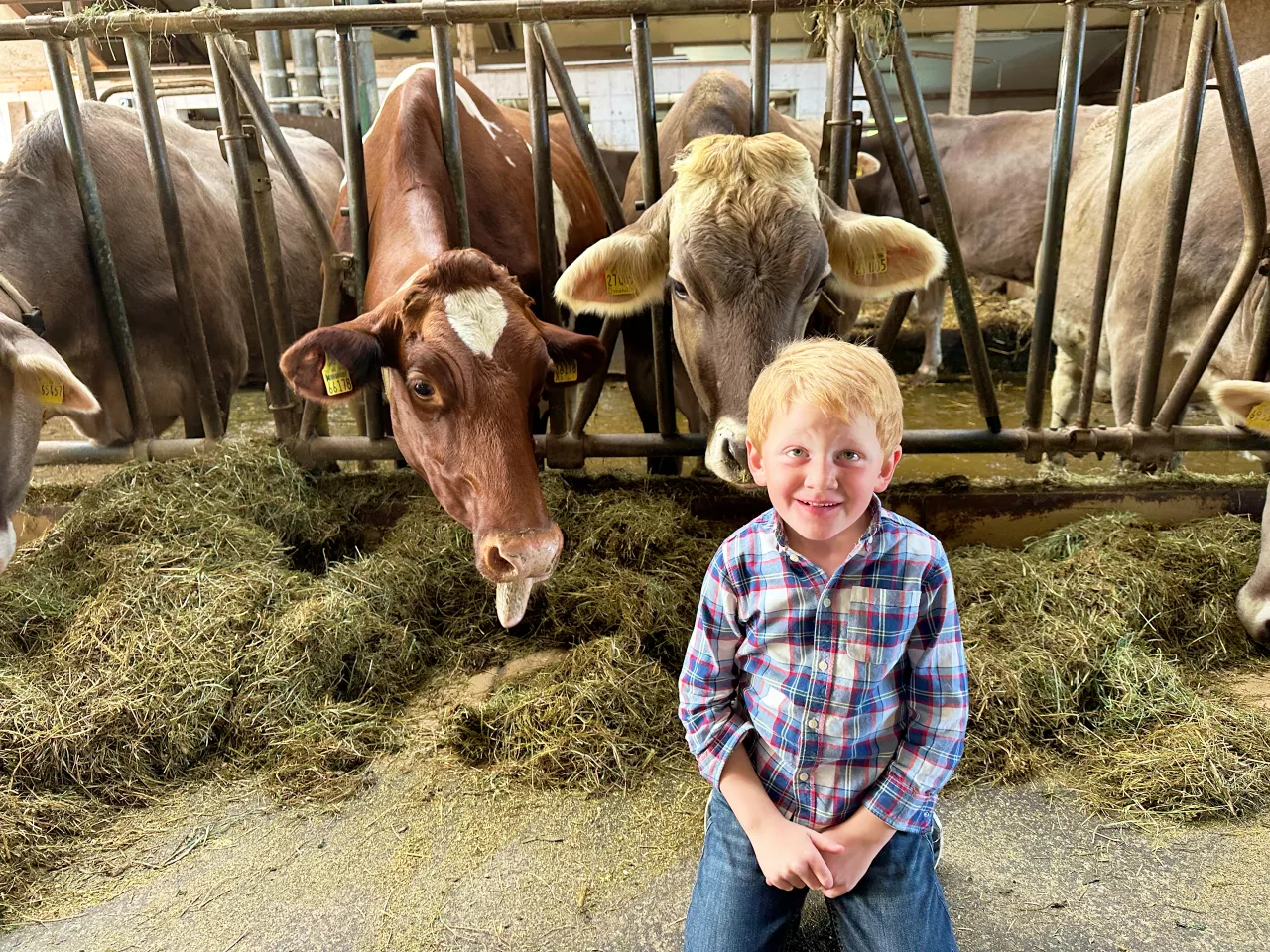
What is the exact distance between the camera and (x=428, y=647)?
115 inches

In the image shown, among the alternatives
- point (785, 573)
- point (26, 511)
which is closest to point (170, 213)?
point (26, 511)

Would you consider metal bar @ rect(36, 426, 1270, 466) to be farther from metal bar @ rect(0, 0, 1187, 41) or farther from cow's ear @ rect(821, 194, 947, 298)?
metal bar @ rect(0, 0, 1187, 41)

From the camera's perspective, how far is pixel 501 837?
2152 millimetres

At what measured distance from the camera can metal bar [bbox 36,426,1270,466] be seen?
3422 millimetres

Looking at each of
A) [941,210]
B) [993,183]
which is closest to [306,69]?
[993,183]

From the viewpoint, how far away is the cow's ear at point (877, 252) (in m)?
2.84

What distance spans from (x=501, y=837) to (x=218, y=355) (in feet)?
9.77

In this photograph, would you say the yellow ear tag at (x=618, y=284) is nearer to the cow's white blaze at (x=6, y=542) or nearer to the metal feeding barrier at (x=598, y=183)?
the metal feeding barrier at (x=598, y=183)

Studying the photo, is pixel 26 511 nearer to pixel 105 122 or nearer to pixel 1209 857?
pixel 105 122

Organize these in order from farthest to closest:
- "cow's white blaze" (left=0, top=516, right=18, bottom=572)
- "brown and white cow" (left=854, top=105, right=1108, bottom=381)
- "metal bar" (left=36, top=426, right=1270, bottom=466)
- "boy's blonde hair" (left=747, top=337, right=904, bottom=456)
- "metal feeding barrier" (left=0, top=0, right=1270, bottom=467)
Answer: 1. "brown and white cow" (left=854, top=105, right=1108, bottom=381)
2. "metal bar" (left=36, top=426, right=1270, bottom=466)
3. "metal feeding barrier" (left=0, top=0, right=1270, bottom=467)
4. "cow's white blaze" (left=0, top=516, right=18, bottom=572)
5. "boy's blonde hair" (left=747, top=337, right=904, bottom=456)

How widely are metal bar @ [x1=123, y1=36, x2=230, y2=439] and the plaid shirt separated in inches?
112

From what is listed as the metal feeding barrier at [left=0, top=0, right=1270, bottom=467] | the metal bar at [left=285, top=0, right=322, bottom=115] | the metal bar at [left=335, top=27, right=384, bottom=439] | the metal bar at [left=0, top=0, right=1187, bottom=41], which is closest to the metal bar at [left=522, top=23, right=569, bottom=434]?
the metal feeding barrier at [left=0, top=0, right=1270, bottom=467]

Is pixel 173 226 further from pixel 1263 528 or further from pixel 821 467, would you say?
pixel 1263 528

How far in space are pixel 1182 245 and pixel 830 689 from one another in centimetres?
321
